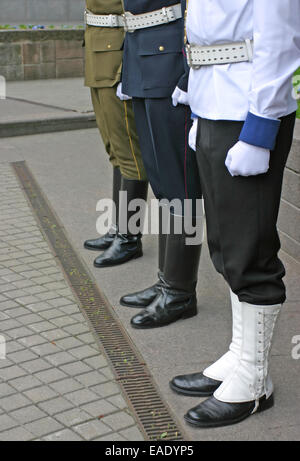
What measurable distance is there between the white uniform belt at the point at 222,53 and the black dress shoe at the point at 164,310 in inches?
48.3

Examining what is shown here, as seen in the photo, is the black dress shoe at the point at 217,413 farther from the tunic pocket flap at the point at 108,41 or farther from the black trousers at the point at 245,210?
the tunic pocket flap at the point at 108,41

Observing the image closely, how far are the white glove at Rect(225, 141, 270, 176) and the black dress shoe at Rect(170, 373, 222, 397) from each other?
876 millimetres

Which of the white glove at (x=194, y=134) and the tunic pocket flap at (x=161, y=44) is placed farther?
the tunic pocket flap at (x=161, y=44)

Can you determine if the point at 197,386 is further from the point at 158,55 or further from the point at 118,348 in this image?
the point at 158,55

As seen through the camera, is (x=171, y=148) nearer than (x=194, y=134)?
No

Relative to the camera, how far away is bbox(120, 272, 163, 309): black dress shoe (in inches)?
138

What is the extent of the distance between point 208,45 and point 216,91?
152 mm

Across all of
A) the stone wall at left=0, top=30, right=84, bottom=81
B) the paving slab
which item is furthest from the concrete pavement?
the stone wall at left=0, top=30, right=84, bottom=81

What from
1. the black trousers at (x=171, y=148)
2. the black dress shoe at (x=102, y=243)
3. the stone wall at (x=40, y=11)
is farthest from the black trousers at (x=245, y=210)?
the stone wall at (x=40, y=11)

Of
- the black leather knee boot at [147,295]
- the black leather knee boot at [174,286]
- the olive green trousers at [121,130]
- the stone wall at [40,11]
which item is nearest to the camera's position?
the black leather knee boot at [174,286]

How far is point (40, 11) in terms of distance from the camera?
1469 cm

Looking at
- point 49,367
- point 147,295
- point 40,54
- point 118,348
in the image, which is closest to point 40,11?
point 40,54

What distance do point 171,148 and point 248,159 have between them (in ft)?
2.99

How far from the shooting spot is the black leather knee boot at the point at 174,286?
328cm
